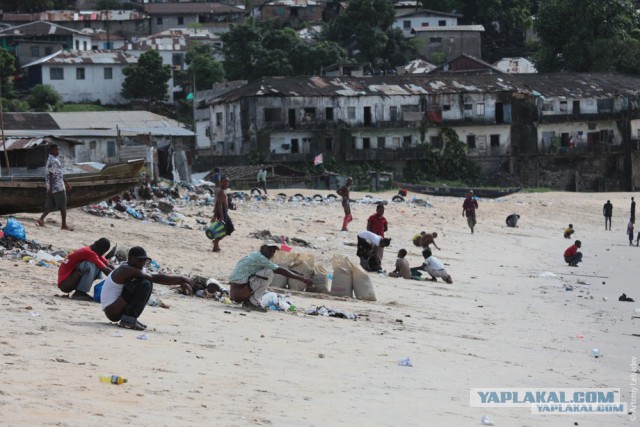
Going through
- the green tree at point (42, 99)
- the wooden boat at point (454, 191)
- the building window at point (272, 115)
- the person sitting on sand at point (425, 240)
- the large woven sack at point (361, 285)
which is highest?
the green tree at point (42, 99)

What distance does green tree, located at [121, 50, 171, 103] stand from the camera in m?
74.6

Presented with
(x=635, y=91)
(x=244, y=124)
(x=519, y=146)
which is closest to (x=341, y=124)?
(x=244, y=124)

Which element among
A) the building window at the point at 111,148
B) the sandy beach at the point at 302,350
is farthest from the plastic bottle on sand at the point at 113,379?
the building window at the point at 111,148

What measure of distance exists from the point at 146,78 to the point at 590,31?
89.6ft

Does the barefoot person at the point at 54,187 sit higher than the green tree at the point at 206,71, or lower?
lower

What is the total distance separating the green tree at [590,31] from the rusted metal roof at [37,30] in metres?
33.6

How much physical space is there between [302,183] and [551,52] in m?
27.0

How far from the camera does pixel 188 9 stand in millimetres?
98688

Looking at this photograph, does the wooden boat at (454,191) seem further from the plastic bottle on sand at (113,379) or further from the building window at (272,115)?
the plastic bottle on sand at (113,379)

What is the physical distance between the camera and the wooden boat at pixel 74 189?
71.2 ft

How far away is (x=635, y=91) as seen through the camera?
64.4 m

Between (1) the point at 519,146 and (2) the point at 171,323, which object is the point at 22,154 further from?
(1) the point at 519,146

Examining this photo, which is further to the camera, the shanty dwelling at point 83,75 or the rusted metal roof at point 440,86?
the shanty dwelling at point 83,75

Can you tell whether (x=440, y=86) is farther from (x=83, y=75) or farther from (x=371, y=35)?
(x=83, y=75)
